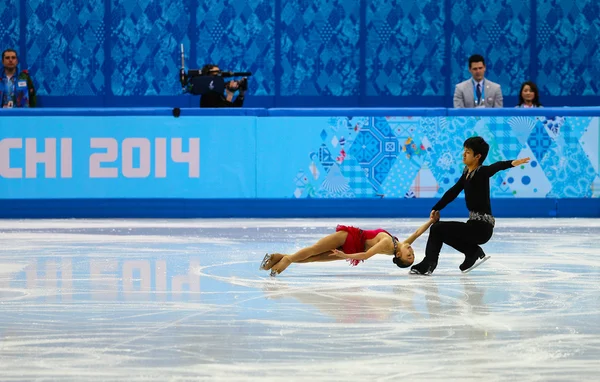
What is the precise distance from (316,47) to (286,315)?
12850mm

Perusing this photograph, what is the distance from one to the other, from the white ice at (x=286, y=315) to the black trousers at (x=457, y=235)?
0.20 metres

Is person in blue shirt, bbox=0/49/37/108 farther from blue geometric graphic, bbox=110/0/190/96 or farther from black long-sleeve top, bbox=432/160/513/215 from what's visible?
black long-sleeve top, bbox=432/160/513/215

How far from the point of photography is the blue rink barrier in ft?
40.6

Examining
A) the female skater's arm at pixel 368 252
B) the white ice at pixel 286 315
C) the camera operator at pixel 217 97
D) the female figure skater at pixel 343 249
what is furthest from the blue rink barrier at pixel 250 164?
the female skater's arm at pixel 368 252

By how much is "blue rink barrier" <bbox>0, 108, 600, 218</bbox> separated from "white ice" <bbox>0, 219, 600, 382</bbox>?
10.6 ft

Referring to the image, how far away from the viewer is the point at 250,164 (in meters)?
12.4

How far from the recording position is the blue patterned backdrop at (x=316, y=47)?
1767 cm

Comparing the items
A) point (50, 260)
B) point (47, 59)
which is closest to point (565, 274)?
point (50, 260)

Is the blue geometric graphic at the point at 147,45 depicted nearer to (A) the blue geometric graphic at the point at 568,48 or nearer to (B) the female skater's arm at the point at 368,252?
(A) the blue geometric graphic at the point at 568,48

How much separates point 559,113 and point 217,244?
520cm

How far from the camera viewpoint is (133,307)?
554 cm

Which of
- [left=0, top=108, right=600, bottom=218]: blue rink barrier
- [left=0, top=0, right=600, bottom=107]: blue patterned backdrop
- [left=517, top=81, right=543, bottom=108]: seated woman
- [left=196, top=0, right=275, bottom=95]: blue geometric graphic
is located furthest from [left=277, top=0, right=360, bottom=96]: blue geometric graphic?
[left=0, top=108, right=600, bottom=218]: blue rink barrier

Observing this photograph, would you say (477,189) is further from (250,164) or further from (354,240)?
(250,164)

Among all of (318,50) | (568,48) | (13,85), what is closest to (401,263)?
(13,85)
